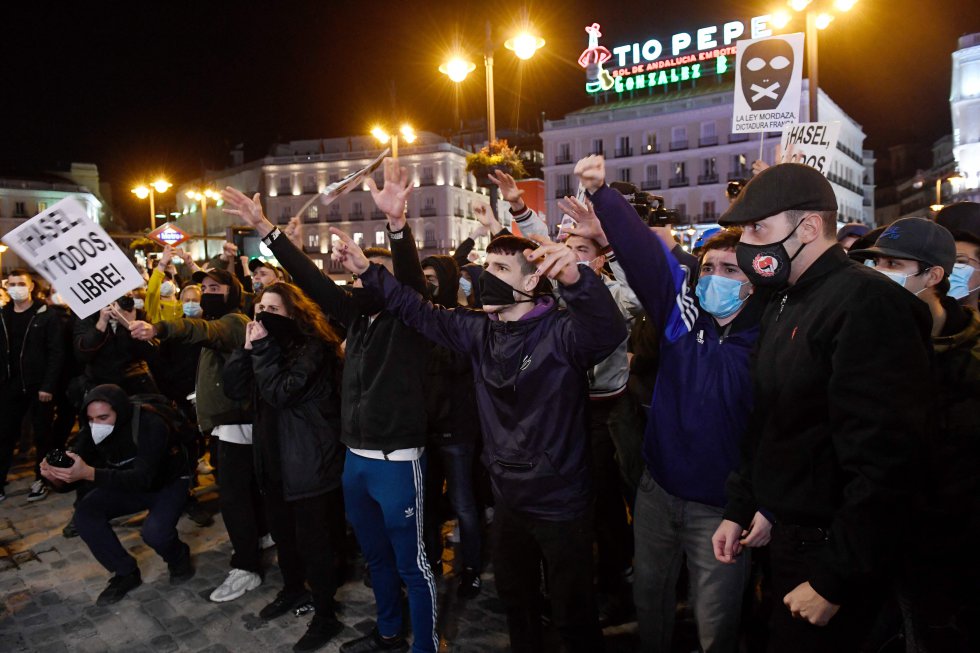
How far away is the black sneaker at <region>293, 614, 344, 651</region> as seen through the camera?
407 cm

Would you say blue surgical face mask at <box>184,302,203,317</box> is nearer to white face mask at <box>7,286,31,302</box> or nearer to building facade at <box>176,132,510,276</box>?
white face mask at <box>7,286,31,302</box>

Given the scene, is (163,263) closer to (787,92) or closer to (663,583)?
(663,583)

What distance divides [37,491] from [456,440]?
5.58 meters

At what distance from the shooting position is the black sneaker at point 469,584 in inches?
187

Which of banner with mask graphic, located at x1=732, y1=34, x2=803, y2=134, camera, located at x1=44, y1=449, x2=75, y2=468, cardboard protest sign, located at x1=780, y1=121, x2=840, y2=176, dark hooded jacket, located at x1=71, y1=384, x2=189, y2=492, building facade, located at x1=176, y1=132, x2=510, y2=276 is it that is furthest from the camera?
building facade, located at x1=176, y1=132, x2=510, y2=276

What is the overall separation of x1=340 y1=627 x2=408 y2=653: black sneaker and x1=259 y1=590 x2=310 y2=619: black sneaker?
→ 0.74 m

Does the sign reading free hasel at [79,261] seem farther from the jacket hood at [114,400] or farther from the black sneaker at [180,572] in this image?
the black sneaker at [180,572]

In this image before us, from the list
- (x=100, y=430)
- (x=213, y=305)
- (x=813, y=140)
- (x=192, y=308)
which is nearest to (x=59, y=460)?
(x=100, y=430)

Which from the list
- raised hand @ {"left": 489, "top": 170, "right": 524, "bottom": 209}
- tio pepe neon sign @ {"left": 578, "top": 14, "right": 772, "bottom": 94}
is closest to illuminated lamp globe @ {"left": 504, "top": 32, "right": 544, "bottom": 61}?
raised hand @ {"left": 489, "top": 170, "right": 524, "bottom": 209}

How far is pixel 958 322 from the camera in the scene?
10.0 feet

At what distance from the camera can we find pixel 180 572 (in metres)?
5.17

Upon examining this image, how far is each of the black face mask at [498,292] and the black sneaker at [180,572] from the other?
3834 millimetres

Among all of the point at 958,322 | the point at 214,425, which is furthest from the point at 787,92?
the point at 214,425

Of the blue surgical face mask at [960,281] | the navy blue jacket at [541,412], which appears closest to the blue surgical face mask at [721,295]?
the navy blue jacket at [541,412]
